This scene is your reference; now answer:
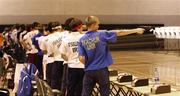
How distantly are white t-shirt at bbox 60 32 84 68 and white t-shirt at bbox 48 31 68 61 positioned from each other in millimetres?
450

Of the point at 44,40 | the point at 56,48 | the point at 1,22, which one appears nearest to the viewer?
the point at 56,48

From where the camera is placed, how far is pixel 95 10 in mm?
20234

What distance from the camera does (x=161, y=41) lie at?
2084cm

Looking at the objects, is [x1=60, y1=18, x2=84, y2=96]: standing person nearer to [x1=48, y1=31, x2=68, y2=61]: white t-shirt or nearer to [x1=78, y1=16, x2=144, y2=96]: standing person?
[x1=48, y1=31, x2=68, y2=61]: white t-shirt

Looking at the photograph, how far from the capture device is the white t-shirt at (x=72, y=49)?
5613mm

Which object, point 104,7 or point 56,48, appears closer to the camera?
point 56,48

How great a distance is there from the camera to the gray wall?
19.1m

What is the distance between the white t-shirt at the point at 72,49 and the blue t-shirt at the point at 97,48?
1064mm

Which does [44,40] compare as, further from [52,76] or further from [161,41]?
[161,41]

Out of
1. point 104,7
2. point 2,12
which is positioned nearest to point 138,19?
point 104,7

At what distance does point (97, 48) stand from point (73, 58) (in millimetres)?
1257

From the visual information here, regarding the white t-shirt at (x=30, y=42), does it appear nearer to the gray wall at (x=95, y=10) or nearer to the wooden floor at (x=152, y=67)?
the wooden floor at (x=152, y=67)

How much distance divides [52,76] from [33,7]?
1323cm

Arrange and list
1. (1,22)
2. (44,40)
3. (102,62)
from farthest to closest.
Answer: (1,22) → (44,40) → (102,62)
